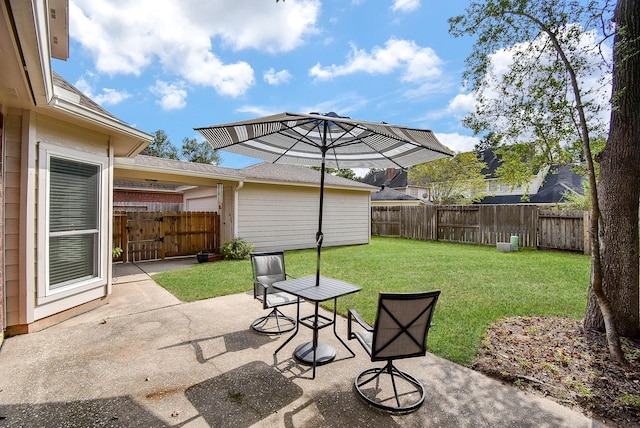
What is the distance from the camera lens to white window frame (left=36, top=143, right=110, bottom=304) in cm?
371

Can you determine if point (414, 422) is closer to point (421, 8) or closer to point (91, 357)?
point (91, 357)

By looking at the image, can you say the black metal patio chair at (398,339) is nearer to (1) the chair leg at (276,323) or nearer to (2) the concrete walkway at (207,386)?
(2) the concrete walkway at (207,386)

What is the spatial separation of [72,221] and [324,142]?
12.3 ft

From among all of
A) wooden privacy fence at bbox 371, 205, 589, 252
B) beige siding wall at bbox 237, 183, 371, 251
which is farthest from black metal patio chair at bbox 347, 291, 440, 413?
wooden privacy fence at bbox 371, 205, 589, 252

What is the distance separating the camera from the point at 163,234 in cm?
948

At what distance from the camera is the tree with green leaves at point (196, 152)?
114ft

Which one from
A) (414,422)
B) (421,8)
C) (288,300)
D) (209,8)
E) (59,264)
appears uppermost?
(421,8)

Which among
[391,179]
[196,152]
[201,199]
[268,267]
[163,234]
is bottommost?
[268,267]

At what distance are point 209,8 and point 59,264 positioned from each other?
13.7ft

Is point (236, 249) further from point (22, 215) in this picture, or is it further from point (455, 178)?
point (455, 178)

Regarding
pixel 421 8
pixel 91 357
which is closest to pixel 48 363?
pixel 91 357

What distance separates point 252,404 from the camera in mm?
2391

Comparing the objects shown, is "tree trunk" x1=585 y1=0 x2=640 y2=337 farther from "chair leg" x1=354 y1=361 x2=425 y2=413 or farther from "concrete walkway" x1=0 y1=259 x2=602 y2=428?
"chair leg" x1=354 y1=361 x2=425 y2=413

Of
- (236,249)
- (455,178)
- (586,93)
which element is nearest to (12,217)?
(236,249)
